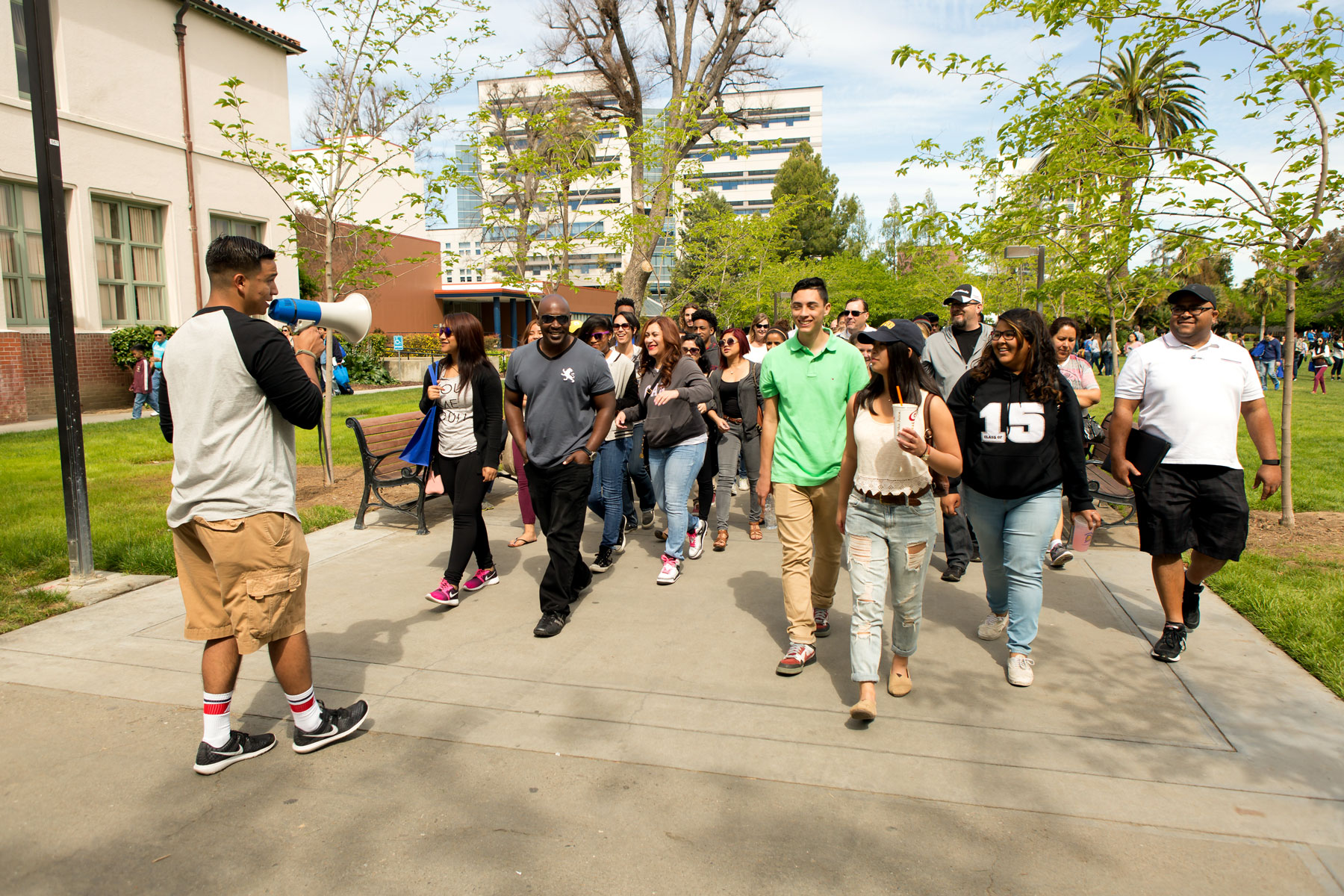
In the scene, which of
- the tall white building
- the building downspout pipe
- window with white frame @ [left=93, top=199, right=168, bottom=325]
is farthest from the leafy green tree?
window with white frame @ [left=93, top=199, right=168, bottom=325]

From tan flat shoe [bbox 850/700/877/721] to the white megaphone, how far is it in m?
2.62

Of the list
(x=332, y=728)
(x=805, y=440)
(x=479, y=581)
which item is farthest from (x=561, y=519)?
(x=332, y=728)

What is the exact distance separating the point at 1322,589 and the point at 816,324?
3913mm

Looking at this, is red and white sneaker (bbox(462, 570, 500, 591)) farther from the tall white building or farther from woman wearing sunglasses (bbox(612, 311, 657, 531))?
the tall white building

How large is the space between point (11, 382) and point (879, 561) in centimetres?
1713

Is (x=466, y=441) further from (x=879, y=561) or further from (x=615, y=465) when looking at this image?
(x=879, y=561)

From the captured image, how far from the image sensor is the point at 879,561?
12.2 feet

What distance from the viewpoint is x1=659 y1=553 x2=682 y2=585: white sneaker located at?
19.0ft

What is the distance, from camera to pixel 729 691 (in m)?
4.00

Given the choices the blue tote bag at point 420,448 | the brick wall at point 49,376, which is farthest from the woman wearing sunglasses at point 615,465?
the brick wall at point 49,376

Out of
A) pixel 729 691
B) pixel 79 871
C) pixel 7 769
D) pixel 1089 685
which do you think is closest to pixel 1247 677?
pixel 1089 685

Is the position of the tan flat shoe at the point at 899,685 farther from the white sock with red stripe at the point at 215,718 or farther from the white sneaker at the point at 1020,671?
the white sock with red stripe at the point at 215,718

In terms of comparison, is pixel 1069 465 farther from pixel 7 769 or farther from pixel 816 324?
pixel 7 769

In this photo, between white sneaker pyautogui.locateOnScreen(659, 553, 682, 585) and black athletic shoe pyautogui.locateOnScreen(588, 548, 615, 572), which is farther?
black athletic shoe pyautogui.locateOnScreen(588, 548, 615, 572)
